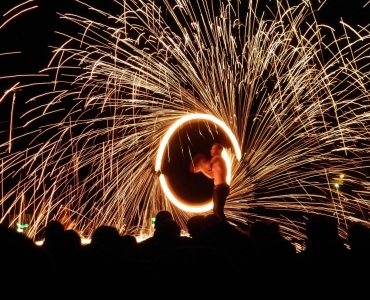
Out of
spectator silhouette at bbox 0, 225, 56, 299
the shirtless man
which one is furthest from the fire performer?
spectator silhouette at bbox 0, 225, 56, 299

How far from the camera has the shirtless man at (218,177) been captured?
8.20 m

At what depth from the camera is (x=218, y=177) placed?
330 inches

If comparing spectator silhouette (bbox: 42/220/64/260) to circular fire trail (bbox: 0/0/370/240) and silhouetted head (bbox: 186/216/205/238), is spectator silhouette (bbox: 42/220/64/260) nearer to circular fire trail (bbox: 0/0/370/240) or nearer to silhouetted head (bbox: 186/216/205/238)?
silhouetted head (bbox: 186/216/205/238)

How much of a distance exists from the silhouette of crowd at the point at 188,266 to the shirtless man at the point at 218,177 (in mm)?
3364

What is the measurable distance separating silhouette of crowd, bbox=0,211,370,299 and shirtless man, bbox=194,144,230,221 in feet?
11.0

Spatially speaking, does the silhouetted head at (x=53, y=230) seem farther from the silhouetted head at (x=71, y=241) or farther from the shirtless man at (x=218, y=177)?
the shirtless man at (x=218, y=177)

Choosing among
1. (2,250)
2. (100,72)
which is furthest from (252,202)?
(2,250)

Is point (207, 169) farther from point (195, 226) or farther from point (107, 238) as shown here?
point (107, 238)

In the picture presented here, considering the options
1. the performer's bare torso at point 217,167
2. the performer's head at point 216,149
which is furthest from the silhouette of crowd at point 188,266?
the performer's head at point 216,149

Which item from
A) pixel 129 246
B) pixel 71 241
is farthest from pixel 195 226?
pixel 71 241

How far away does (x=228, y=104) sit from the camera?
9156 mm

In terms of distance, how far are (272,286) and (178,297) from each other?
79cm

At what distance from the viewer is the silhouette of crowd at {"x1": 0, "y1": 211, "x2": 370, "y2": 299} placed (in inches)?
80.2

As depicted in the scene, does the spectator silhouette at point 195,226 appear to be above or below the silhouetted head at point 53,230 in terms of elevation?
above
